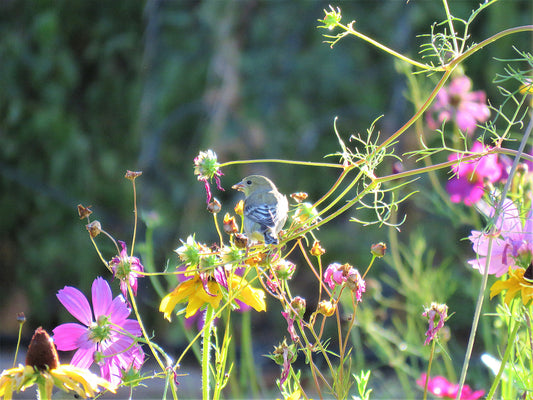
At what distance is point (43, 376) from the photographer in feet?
1.12

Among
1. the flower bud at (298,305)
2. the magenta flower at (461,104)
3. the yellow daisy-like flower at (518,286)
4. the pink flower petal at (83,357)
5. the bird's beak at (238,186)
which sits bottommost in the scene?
the pink flower petal at (83,357)

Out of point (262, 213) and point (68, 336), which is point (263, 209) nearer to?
point (262, 213)

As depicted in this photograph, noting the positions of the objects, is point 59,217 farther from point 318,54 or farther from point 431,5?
point 431,5

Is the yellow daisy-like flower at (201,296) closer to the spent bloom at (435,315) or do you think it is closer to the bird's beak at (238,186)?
the spent bloom at (435,315)

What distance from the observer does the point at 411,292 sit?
935mm

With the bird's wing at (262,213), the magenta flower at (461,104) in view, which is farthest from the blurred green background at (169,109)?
the bird's wing at (262,213)

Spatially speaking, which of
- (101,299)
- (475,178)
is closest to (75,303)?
(101,299)

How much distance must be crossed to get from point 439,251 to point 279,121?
2.12ft

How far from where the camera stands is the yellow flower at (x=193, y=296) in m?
0.43

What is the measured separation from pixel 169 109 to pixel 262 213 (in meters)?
1.55

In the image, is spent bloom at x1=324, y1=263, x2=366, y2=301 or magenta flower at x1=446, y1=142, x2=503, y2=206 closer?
spent bloom at x1=324, y1=263, x2=366, y2=301

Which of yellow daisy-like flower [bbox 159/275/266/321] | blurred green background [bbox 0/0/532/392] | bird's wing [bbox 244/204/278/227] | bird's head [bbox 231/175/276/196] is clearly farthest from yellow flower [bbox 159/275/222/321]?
blurred green background [bbox 0/0/532/392]

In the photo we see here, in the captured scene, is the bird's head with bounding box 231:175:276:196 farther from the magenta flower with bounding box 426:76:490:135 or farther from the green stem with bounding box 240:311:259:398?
the magenta flower with bounding box 426:76:490:135

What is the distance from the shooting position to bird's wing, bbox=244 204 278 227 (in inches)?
22.5
